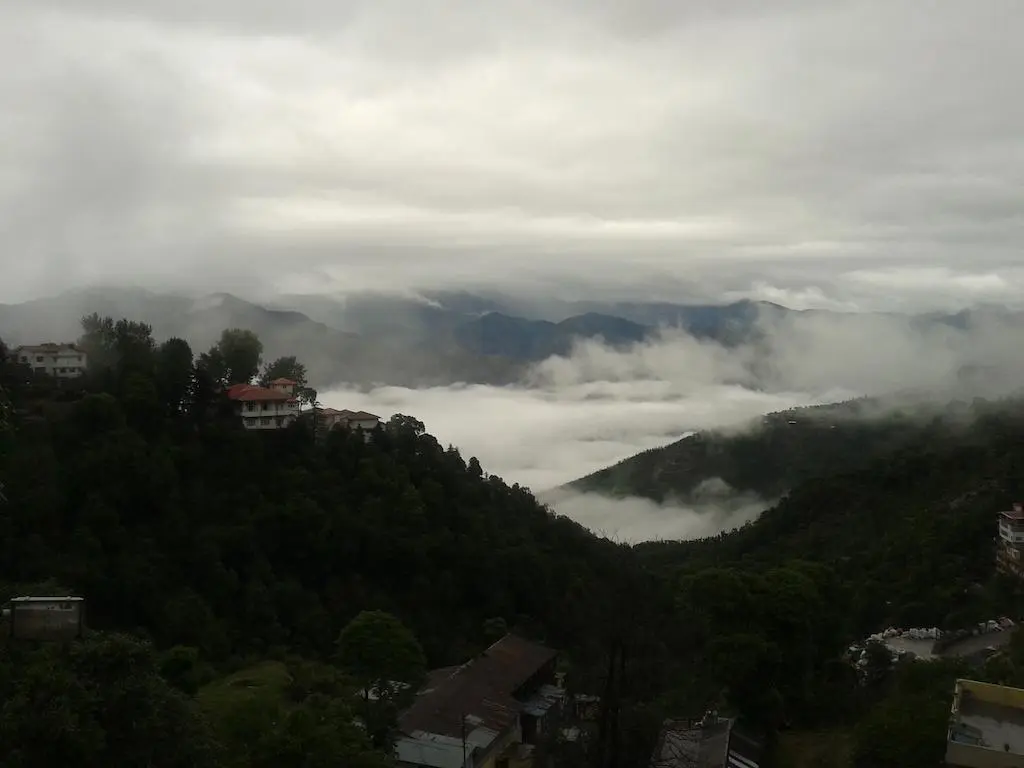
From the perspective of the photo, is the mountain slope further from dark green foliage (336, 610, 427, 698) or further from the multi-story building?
dark green foliage (336, 610, 427, 698)

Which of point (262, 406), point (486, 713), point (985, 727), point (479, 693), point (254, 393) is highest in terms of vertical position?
point (254, 393)

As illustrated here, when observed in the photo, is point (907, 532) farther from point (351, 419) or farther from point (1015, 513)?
point (351, 419)

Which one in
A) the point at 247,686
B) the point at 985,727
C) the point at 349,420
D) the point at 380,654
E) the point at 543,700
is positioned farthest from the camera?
the point at 349,420

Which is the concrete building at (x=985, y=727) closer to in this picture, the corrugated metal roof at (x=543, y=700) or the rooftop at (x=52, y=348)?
the corrugated metal roof at (x=543, y=700)

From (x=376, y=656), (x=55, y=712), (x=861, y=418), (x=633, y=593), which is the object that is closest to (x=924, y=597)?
(x=376, y=656)

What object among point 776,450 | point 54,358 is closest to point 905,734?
point 54,358

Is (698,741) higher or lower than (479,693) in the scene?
Answer: higher

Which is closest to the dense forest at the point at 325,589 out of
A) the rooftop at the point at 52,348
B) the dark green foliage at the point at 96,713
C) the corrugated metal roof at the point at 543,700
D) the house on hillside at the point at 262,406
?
the dark green foliage at the point at 96,713
